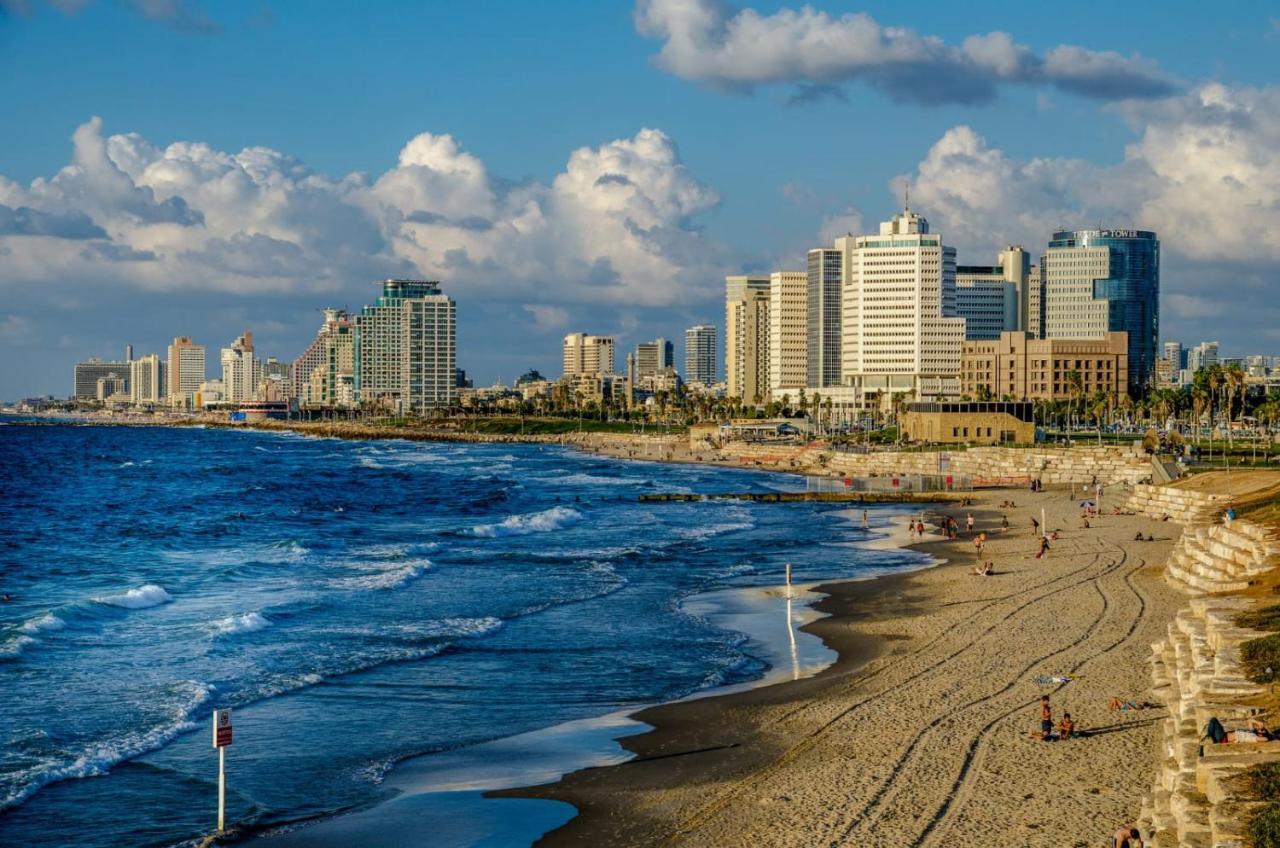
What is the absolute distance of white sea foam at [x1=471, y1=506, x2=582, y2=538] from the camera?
7324 centimetres

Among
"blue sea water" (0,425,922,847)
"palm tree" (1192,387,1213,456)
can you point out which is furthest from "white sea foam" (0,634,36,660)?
"palm tree" (1192,387,1213,456)

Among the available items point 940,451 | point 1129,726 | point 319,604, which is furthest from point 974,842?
point 940,451

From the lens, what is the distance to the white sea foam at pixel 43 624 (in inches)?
1564

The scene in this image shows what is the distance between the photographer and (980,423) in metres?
129

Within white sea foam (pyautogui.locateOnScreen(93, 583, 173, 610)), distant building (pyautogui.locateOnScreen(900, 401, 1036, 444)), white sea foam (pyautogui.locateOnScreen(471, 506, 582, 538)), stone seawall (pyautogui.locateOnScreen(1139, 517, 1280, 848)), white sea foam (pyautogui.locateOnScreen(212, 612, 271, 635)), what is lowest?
white sea foam (pyautogui.locateOnScreen(471, 506, 582, 538))

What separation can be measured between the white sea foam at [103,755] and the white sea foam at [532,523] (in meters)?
42.7

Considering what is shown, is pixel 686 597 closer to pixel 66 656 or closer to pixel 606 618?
pixel 606 618

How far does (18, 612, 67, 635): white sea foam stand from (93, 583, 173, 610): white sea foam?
141 inches

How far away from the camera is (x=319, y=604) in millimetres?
45344

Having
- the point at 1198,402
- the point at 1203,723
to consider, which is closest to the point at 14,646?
the point at 1203,723

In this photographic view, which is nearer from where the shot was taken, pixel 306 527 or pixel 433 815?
pixel 433 815

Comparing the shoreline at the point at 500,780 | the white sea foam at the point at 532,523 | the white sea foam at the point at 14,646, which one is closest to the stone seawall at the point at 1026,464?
the white sea foam at the point at 532,523

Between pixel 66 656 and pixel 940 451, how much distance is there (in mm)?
94925

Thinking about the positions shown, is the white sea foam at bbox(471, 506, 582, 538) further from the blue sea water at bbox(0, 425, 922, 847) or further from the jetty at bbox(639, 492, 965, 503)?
the jetty at bbox(639, 492, 965, 503)
